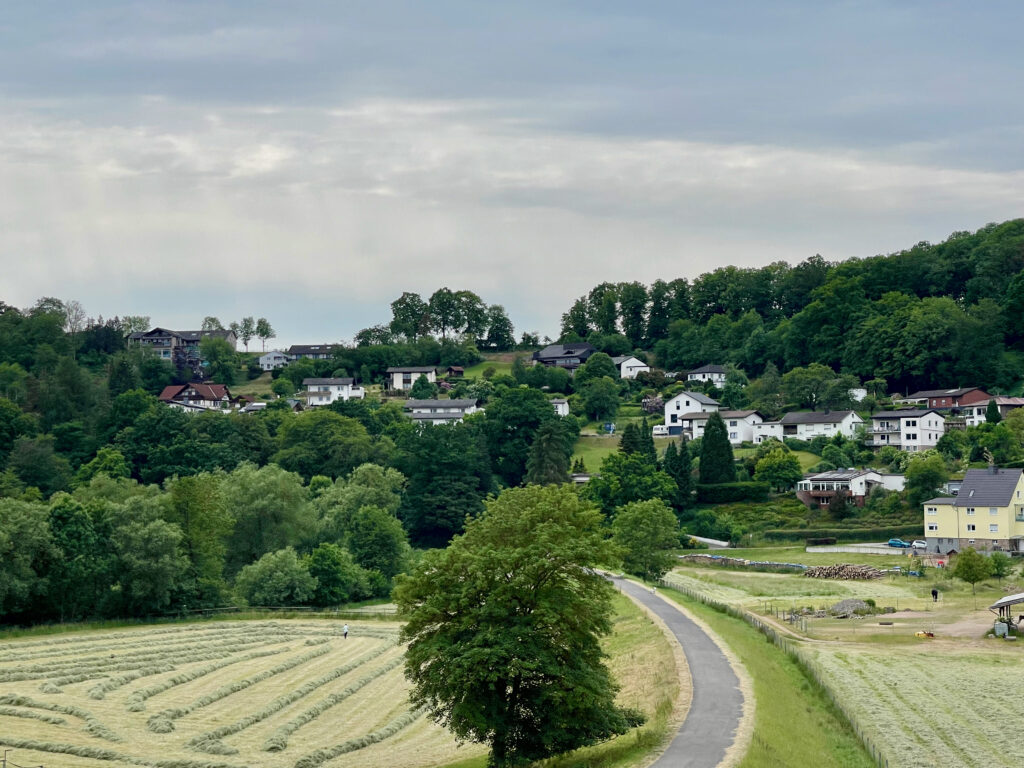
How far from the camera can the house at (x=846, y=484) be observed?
85125mm

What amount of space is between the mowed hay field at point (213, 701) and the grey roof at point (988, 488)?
129 feet

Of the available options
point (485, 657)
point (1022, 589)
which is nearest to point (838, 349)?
point (1022, 589)

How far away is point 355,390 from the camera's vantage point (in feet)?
448

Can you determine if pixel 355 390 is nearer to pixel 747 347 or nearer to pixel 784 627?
pixel 747 347

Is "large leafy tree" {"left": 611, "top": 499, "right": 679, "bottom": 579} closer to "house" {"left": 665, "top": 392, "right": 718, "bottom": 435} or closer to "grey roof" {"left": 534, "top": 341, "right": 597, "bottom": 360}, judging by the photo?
"house" {"left": 665, "top": 392, "right": 718, "bottom": 435}

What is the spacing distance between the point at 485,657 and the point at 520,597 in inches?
83.3

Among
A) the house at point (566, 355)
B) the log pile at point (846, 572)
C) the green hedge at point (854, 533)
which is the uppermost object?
the house at point (566, 355)

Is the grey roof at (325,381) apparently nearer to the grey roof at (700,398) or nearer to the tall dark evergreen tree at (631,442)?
the grey roof at (700,398)

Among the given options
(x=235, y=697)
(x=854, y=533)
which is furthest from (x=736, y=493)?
(x=235, y=697)

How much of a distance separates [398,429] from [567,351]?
42759 mm

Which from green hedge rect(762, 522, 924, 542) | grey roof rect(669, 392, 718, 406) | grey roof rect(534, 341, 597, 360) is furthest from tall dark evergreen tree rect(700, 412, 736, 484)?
grey roof rect(534, 341, 597, 360)

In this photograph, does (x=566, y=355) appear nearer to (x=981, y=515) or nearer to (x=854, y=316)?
(x=854, y=316)

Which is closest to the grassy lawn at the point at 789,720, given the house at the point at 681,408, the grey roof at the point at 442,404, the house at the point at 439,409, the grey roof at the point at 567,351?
the house at the point at 681,408

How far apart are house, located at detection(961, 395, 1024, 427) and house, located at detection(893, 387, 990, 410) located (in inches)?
44.9
